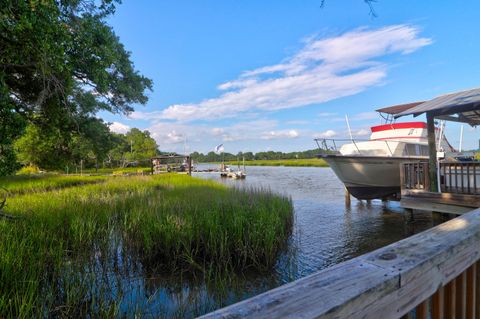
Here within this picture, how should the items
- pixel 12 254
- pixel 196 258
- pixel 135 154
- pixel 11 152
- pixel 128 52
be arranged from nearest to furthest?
pixel 12 254 < pixel 11 152 < pixel 196 258 < pixel 128 52 < pixel 135 154

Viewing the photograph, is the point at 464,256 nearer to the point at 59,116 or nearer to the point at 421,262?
the point at 421,262

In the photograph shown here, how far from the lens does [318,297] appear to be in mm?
798

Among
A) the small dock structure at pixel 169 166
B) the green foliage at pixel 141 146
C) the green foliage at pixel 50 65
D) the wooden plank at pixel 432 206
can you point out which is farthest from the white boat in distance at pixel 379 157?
the green foliage at pixel 141 146

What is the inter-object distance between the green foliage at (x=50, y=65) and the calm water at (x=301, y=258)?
388 cm

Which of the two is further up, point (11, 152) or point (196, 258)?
point (11, 152)

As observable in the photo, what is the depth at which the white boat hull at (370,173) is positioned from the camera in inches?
484

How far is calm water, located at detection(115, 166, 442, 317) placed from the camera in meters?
4.21

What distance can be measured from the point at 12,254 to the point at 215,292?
294cm

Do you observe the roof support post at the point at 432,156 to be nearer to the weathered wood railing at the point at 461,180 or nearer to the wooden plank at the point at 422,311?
the weathered wood railing at the point at 461,180

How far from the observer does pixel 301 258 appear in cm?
679

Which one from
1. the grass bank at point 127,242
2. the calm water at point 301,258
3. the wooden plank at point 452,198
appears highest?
the wooden plank at point 452,198

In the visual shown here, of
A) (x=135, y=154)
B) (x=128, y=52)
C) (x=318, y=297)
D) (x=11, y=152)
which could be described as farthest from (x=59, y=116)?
(x=135, y=154)

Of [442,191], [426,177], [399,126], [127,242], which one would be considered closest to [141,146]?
[399,126]

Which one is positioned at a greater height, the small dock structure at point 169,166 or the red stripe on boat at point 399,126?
the red stripe on boat at point 399,126
